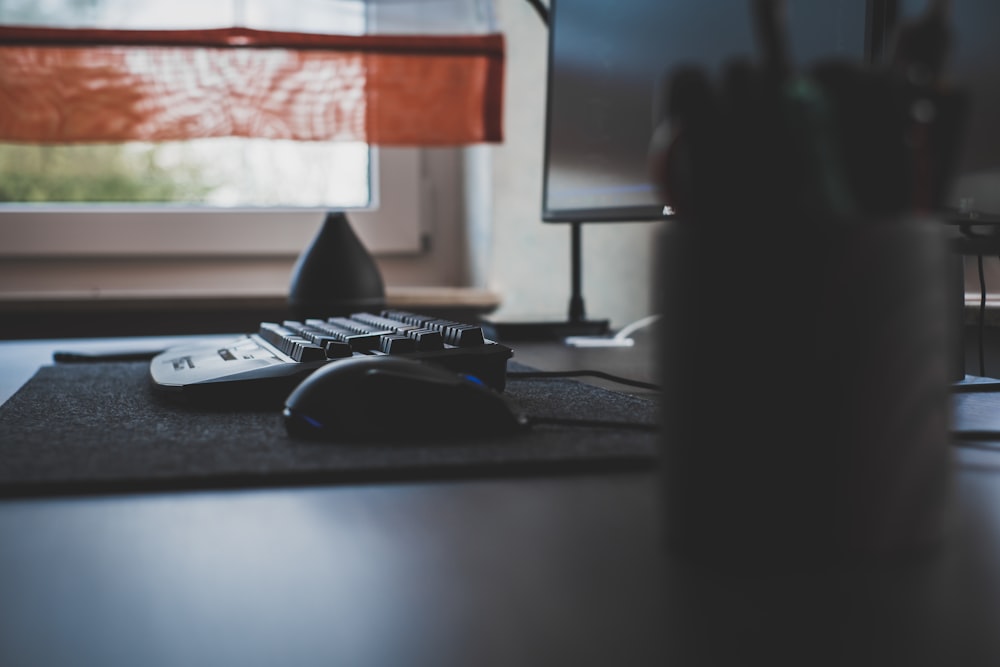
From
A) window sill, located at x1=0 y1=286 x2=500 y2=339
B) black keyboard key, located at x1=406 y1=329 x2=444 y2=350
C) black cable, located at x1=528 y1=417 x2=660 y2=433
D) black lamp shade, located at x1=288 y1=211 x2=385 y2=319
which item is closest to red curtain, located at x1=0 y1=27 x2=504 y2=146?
window sill, located at x1=0 y1=286 x2=500 y2=339

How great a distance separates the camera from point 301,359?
2.40 feet

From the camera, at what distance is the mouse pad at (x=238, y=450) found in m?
0.47

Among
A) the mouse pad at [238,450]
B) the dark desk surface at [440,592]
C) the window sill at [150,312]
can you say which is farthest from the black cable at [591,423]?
the window sill at [150,312]

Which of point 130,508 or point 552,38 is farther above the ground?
point 552,38

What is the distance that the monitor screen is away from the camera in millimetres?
829

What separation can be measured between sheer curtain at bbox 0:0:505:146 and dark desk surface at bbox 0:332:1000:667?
5.27 ft

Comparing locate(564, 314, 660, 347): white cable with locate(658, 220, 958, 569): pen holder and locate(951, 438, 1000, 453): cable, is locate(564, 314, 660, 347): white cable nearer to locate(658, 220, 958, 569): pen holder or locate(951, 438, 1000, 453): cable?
locate(951, 438, 1000, 453): cable

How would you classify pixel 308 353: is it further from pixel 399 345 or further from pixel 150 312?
pixel 150 312

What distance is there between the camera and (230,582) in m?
0.32

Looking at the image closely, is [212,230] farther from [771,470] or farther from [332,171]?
[771,470]

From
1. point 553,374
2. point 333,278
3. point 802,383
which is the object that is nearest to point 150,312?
point 333,278

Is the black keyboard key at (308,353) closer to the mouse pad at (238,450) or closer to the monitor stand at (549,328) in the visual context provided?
the mouse pad at (238,450)

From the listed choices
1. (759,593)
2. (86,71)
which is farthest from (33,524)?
(86,71)

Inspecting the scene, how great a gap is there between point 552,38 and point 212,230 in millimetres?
970
